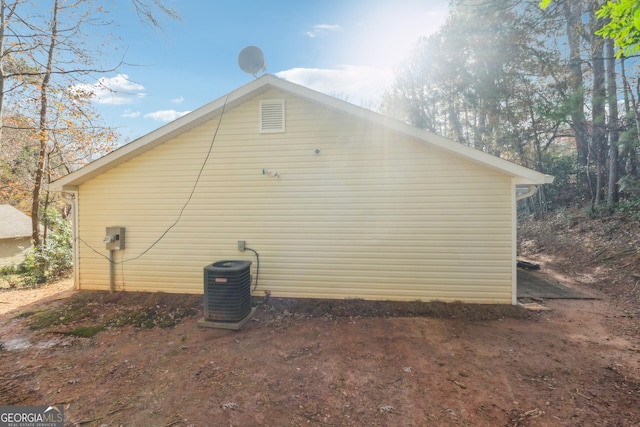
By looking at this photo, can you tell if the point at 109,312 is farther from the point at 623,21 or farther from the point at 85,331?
the point at 623,21

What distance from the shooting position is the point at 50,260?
6.91 meters

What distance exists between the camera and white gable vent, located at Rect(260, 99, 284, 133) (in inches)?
201

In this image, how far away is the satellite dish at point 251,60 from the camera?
5039 mm

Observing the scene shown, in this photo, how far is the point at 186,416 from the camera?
7.60 feet

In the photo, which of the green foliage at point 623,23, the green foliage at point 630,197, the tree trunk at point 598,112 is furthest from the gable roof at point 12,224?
the green foliage at point 630,197

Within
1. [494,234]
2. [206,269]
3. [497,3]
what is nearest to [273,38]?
[206,269]

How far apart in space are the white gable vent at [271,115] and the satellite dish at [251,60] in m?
0.66

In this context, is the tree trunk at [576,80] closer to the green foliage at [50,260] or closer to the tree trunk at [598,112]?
the tree trunk at [598,112]

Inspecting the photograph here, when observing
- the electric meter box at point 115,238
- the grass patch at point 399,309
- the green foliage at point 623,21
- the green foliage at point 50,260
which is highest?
the green foliage at point 623,21

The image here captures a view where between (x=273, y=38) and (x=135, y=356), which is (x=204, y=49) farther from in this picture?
(x=135, y=356)

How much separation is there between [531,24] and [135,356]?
1510 centimetres

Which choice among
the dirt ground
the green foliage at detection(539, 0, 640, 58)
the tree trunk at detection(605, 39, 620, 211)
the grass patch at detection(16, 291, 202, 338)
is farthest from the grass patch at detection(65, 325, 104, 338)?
the tree trunk at detection(605, 39, 620, 211)

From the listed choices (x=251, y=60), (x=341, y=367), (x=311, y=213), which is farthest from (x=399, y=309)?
(x=251, y=60)

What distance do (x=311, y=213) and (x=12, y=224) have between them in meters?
11.2
